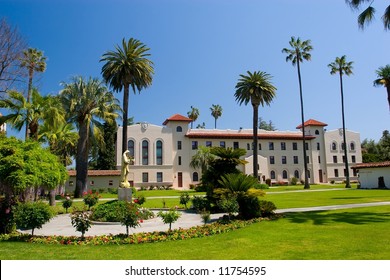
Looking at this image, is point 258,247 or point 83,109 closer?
point 258,247

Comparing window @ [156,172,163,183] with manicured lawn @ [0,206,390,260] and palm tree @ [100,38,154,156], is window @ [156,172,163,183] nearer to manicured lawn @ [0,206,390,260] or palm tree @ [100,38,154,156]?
palm tree @ [100,38,154,156]

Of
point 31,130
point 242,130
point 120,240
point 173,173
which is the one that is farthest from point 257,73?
point 120,240

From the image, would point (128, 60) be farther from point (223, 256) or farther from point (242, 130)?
point (242, 130)

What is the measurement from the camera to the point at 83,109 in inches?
1364

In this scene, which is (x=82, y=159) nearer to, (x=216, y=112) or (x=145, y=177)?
(x=145, y=177)

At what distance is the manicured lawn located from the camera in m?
8.48

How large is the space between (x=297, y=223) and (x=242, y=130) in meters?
48.0

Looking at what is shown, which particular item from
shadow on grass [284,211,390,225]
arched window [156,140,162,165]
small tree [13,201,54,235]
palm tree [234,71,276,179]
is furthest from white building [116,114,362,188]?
small tree [13,201,54,235]

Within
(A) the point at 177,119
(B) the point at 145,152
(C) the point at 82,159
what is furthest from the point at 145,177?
(C) the point at 82,159

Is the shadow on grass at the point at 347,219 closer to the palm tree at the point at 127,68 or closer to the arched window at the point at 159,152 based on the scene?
the palm tree at the point at 127,68

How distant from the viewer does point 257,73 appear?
4366 centimetres

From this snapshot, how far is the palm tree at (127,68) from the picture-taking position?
32406 mm

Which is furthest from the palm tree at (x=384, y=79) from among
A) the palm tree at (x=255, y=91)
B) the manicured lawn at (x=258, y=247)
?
the manicured lawn at (x=258, y=247)

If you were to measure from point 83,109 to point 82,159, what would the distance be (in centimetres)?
584
